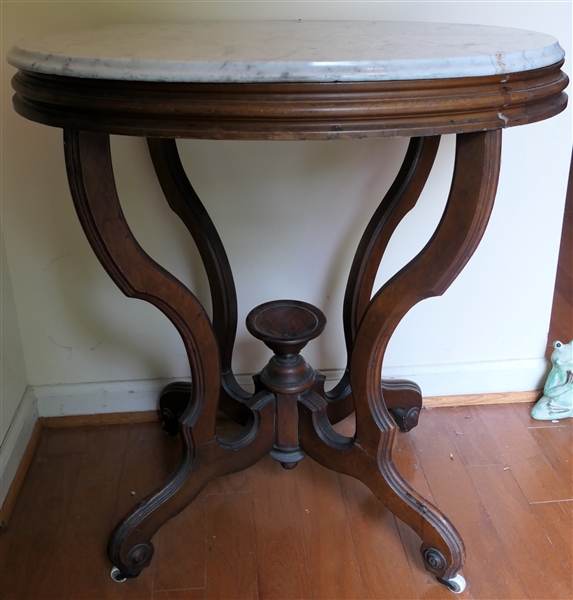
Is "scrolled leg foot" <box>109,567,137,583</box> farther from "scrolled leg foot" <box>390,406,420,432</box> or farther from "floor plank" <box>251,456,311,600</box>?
"scrolled leg foot" <box>390,406,420,432</box>

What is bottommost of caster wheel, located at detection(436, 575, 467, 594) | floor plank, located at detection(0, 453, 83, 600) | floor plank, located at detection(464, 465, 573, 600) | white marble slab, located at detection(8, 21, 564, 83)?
floor plank, located at detection(0, 453, 83, 600)

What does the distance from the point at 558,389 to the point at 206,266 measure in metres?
0.89

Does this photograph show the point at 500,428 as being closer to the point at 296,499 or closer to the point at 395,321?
the point at 296,499

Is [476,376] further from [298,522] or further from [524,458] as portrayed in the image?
[298,522]

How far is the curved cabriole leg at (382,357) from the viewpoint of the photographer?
0.89 m

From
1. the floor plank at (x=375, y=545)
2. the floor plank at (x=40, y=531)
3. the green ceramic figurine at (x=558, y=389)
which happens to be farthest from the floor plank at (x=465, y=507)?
the floor plank at (x=40, y=531)

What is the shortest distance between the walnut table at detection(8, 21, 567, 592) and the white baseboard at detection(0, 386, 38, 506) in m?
0.31

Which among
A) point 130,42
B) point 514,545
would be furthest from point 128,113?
point 514,545

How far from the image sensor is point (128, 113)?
2.43 ft

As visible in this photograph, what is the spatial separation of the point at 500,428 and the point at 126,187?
1013mm

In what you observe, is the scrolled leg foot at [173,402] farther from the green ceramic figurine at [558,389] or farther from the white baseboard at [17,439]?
→ the green ceramic figurine at [558,389]

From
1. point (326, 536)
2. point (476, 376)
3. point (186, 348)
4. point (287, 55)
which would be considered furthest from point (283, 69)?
point (476, 376)

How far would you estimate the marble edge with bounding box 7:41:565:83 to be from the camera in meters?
0.68

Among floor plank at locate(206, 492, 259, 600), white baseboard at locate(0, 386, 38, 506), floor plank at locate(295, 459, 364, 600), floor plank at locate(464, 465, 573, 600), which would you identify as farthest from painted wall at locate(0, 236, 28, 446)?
floor plank at locate(464, 465, 573, 600)
